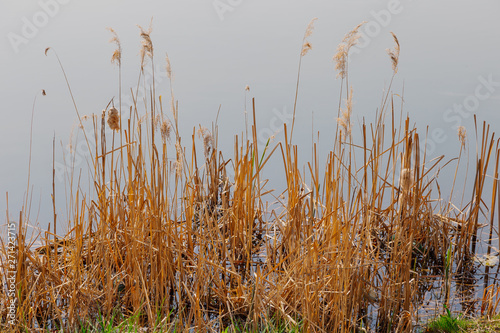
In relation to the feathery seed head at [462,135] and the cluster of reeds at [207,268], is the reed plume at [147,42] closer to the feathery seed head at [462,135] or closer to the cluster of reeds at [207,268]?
the cluster of reeds at [207,268]

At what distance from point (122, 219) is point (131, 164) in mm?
337

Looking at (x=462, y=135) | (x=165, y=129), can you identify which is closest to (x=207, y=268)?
(x=165, y=129)

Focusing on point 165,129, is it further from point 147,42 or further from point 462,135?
point 462,135

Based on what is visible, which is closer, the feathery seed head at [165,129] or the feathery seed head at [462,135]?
the feathery seed head at [165,129]

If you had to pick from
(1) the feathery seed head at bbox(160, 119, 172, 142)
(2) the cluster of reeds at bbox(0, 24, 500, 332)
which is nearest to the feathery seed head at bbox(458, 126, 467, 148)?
(2) the cluster of reeds at bbox(0, 24, 500, 332)

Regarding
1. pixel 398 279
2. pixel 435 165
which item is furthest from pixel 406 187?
pixel 435 165

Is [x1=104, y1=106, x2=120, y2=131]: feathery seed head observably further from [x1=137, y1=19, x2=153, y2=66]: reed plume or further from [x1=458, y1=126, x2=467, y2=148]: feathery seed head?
[x1=458, y1=126, x2=467, y2=148]: feathery seed head

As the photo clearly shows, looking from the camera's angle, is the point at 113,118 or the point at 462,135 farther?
the point at 462,135

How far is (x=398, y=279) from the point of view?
8.63 ft

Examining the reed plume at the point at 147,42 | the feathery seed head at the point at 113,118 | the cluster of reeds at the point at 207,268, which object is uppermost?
the reed plume at the point at 147,42

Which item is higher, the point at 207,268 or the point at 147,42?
the point at 147,42

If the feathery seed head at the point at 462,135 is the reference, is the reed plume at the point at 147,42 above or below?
above

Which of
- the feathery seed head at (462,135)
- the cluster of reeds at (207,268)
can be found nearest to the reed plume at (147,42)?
the cluster of reeds at (207,268)

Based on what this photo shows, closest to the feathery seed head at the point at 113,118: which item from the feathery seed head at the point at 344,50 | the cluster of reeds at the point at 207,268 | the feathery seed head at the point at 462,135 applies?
the cluster of reeds at the point at 207,268
